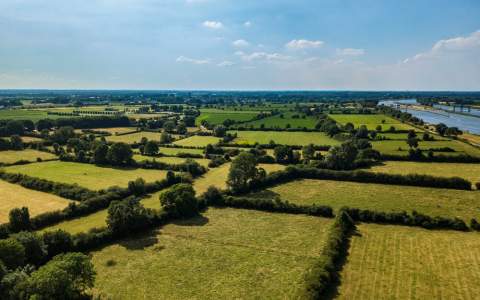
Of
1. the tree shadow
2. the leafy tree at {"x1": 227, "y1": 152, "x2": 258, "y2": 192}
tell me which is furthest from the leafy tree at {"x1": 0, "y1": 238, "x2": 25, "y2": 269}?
the leafy tree at {"x1": 227, "y1": 152, "x2": 258, "y2": 192}

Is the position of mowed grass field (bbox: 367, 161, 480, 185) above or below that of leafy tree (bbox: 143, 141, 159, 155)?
below

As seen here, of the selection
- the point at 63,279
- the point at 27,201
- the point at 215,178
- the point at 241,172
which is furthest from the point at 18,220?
the point at 215,178

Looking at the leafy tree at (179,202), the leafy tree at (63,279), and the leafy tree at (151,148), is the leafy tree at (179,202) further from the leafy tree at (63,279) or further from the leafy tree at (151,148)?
the leafy tree at (151,148)

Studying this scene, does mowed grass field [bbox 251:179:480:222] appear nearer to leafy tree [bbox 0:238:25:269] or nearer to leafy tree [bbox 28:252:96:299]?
leafy tree [bbox 28:252:96:299]

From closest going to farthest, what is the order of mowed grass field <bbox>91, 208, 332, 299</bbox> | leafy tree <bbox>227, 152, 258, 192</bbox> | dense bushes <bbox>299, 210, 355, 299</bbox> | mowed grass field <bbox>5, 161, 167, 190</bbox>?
1. dense bushes <bbox>299, 210, 355, 299</bbox>
2. mowed grass field <bbox>91, 208, 332, 299</bbox>
3. leafy tree <bbox>227, 152, 258, 192</bbox>
4. mowed grass field <bbox>5, 161, 167, 190</bbox>

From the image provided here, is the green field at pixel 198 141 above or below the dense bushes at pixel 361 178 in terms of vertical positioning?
above

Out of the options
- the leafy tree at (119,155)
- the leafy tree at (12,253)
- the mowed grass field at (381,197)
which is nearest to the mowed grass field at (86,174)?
the leafy tree at (119,155)

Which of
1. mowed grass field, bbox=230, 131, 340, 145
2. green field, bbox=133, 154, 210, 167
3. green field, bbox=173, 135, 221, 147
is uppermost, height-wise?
mowed grass field, bbox=230, 131, 340, 145

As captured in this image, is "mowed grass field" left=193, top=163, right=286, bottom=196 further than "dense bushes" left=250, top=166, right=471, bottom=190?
Yes
